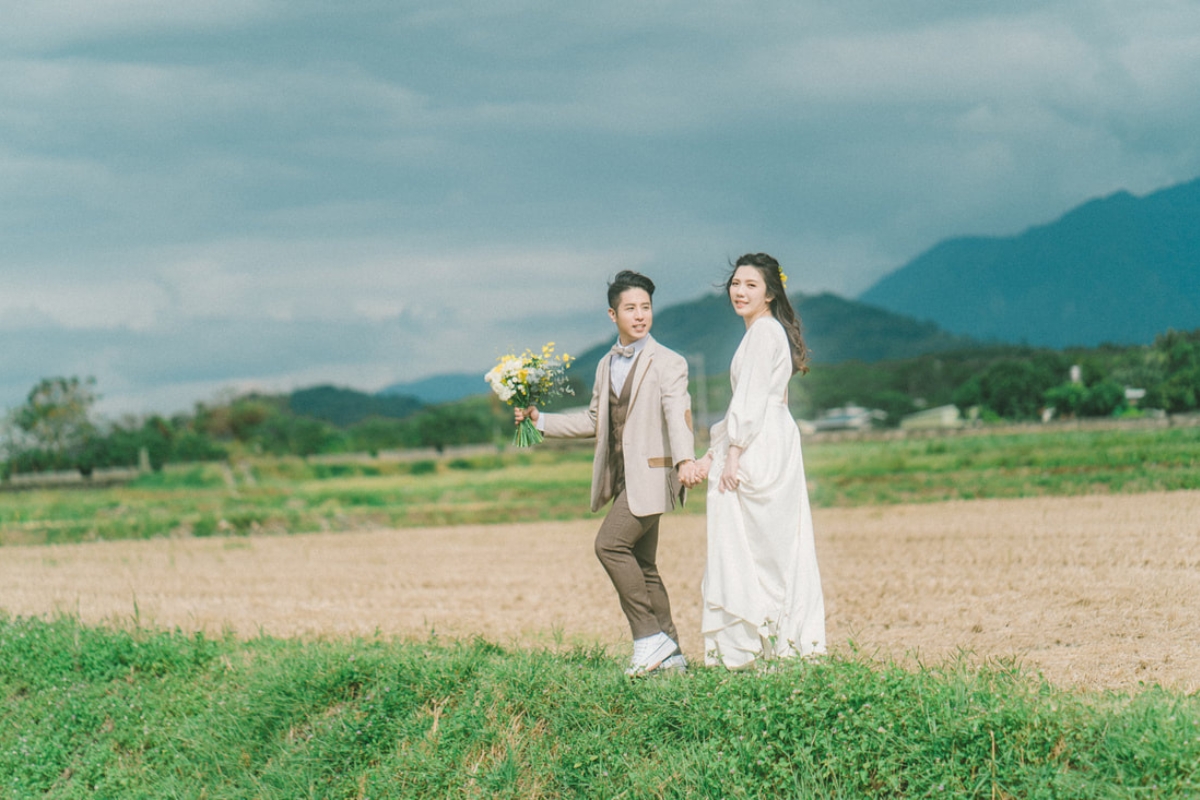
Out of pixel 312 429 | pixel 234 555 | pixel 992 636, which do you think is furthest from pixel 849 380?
pixel 992 636

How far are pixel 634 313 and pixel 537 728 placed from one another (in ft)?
7.23

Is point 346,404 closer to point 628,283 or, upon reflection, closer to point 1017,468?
point 1017,468

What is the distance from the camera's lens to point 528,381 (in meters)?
5.94

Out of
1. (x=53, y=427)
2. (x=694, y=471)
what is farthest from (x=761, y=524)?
(x=53, y=427)

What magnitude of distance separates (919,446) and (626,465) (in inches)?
1096

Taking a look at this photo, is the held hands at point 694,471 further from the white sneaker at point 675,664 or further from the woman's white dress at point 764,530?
the white sneaker at point 675,664

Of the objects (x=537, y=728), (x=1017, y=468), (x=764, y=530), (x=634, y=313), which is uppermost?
(x=634, y=313)

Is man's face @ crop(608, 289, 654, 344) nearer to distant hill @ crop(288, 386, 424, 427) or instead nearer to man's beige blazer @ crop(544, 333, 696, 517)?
man's beige blazer @ crop(544, 333, 696, 517)

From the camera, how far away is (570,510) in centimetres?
2375

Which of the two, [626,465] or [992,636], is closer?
[626,465]

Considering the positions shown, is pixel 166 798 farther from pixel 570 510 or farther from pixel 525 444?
pixel 570 510

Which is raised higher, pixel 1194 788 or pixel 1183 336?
pixel 1183 336

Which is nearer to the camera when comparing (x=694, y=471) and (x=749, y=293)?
(x=749, y=293)

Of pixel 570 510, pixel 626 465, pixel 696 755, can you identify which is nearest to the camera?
pixel 696 755
